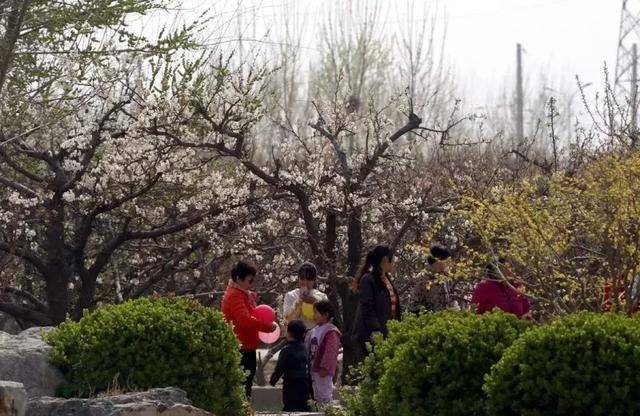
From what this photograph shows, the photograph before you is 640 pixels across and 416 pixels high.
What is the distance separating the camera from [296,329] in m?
11.1

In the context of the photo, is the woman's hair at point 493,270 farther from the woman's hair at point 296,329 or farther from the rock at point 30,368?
the rock at point 30,368

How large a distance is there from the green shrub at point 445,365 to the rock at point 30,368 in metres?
2.34

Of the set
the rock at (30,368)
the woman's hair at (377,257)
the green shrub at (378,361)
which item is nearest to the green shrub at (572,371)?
the green shrub at (378,361)

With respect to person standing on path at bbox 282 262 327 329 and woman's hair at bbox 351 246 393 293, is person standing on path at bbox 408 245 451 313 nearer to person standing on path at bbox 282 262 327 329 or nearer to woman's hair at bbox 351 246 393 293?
woman's hair at bbox 351 246 393 293

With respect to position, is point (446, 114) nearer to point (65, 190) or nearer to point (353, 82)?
point (353, 82)

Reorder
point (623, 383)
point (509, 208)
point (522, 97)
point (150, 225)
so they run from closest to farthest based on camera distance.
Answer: point (623, 383) → point (509, 208) → point (150, 225) → point (522, 97)

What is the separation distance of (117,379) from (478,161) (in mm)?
11210

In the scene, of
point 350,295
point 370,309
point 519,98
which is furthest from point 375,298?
point 519,98

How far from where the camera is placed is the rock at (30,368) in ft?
29.7

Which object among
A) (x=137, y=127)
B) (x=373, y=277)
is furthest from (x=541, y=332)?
(x=137, y=127)

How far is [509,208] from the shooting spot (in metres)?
9.11

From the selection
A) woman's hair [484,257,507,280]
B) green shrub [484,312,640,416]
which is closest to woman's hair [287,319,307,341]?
woman's hair [484,257,507,280]

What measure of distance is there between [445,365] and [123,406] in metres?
1.94

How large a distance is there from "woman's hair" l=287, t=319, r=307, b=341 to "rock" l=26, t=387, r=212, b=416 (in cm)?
263
